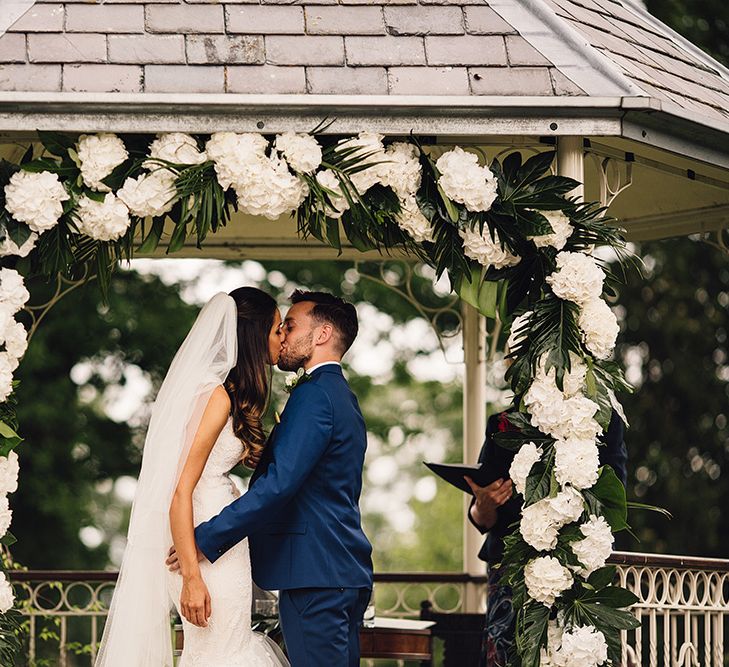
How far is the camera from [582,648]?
553cm

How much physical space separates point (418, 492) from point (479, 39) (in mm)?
20624

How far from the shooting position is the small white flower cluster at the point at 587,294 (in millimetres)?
5723

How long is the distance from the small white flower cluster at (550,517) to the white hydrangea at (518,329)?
2.43ft

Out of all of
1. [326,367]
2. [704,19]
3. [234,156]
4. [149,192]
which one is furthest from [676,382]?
[149,192]

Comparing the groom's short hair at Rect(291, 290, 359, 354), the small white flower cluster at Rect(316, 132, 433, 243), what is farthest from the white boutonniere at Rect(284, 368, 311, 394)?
the small white flower cluster at Rect(316, 132, 433, 243)

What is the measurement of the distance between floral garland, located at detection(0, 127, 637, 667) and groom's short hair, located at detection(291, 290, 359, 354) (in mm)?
535

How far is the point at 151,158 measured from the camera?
223 inches

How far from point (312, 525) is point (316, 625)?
46 centimetres

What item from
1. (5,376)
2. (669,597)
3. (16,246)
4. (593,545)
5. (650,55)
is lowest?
(669,597)

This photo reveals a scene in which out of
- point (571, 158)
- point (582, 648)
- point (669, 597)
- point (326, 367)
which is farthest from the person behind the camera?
point (669, 597)

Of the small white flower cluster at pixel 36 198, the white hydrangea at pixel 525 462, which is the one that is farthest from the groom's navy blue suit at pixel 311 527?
the small white flower cluster at pixel 36 198

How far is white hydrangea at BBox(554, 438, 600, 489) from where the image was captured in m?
5.62

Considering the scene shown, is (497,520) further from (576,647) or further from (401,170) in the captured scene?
(401,170)

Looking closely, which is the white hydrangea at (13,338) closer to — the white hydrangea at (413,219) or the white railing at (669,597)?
the white hydrangea at (413,219)
